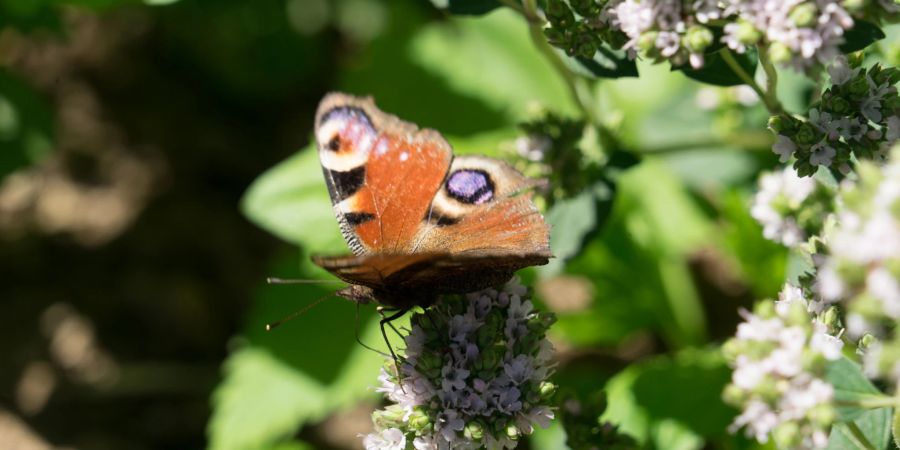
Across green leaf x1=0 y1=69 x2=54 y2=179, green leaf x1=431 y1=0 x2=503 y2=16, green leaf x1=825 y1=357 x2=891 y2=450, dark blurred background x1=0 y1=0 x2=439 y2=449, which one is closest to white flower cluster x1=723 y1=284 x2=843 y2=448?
green leaf x1=825 y1=357 x2=891 y2=450

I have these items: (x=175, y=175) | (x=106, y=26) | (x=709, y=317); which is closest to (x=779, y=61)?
(x=709, y=317)

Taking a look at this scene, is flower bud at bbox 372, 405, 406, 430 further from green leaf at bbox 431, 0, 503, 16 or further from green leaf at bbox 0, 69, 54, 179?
green leaf at bbox 0, 69, 54, 179

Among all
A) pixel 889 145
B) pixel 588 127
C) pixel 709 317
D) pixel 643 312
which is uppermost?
pixel 889 145

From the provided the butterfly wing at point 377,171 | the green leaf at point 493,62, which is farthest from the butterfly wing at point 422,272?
the green leaf at point 493,62

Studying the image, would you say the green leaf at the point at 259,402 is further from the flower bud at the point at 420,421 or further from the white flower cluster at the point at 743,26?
the white flower cluster at the point at 743,26

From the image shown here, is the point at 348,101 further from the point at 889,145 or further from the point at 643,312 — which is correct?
the point at 643,312

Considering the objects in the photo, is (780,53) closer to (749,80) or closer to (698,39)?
(698,39)
